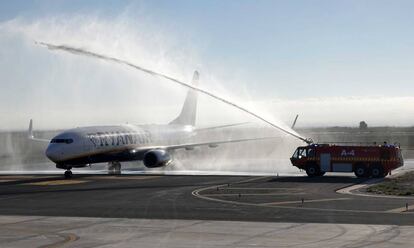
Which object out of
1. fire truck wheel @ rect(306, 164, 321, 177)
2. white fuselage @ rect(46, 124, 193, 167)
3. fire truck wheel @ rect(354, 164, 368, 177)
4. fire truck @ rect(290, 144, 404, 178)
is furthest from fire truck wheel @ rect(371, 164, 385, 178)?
white fuselage @ rect(46, 124, 193, 167)

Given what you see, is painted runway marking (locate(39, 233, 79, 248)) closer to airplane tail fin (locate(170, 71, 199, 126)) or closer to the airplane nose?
the airplane nose

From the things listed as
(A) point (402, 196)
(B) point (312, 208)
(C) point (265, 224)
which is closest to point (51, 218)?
(C) point (265, 224)

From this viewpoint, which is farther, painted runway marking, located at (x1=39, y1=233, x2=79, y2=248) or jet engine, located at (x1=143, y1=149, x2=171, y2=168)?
jet engine, located at (x1=143, y1=149, x2=171, y2=168)

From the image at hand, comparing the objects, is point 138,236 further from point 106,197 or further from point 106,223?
point 106,197

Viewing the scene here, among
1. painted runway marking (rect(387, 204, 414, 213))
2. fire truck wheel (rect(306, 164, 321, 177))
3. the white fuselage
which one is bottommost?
painted runway marking (rect(387, 204, 414, 213))

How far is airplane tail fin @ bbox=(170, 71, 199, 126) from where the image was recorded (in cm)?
8107

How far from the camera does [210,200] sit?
35.6 metres

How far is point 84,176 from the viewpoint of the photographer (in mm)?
58250

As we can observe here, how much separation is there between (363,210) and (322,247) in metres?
10.2

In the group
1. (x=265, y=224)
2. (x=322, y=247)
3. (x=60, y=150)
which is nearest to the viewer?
(x=322, y=247)

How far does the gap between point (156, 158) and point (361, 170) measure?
21447mm

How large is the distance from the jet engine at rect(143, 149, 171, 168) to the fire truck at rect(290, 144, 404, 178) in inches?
609

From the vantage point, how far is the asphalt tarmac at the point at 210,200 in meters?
28.9

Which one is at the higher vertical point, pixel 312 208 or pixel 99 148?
pixel 99 148
